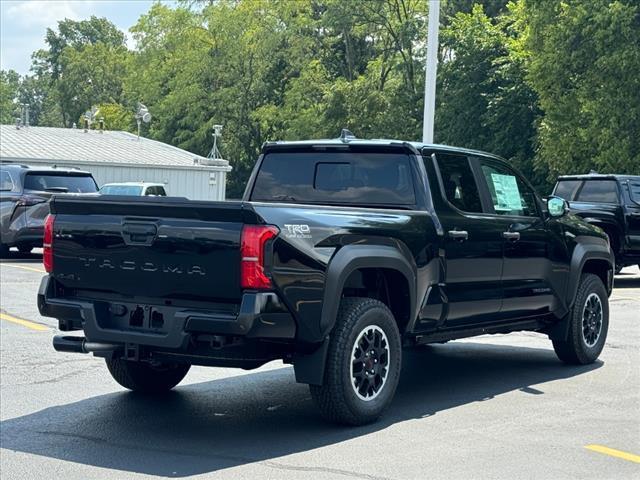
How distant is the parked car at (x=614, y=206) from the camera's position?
59.7ft

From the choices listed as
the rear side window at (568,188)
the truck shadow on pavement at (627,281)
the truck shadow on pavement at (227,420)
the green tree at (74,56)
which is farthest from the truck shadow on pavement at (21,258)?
the green tree at (74,56)

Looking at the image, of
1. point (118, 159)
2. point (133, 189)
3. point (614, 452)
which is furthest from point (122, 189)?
point (614, 452)

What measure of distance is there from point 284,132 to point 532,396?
62134 millimetres

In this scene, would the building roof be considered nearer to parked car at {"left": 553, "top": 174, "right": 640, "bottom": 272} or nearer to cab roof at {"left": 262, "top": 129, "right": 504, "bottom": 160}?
parked car at {"left": 553, "top": 174, "right": 640, "bottom": 272}

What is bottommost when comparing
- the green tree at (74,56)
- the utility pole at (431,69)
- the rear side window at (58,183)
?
the rear side window at (58,183)

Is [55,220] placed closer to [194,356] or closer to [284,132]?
[194,356]

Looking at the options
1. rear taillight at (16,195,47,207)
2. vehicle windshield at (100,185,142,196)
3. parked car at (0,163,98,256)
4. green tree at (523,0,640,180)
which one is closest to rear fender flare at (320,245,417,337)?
parked car at (0,163,98,256)

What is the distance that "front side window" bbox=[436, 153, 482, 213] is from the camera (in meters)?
7.96

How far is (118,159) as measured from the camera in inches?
1576

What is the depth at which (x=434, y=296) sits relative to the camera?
7539 millimetres

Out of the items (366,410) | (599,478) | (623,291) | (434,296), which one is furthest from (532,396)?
(623,291)

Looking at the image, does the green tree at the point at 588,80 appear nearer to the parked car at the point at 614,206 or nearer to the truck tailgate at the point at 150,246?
the parked car at the point at 614,206

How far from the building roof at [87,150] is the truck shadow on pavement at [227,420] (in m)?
27.6

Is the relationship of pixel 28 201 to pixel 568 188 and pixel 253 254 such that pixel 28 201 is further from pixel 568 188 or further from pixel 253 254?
pixel 253 254
